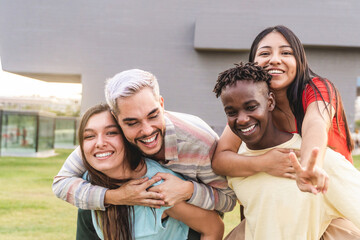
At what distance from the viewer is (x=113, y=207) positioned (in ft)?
8.61

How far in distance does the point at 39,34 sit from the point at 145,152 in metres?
13.3

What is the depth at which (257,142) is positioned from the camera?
7.51ft

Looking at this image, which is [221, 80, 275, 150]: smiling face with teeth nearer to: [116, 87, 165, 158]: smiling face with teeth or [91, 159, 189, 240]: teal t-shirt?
[116, 87, 165, 158]: smiling face with teeth

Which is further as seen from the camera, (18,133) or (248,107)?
(18,133)

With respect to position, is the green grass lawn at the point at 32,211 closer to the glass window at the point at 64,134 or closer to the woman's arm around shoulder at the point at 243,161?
the woman's arm around shoulder at the point at 243,161

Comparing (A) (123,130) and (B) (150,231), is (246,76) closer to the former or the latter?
(A) (123,130)

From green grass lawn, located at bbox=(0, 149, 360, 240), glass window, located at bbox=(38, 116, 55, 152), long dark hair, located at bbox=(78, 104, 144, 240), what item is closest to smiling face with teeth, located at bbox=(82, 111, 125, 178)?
long dark hair, located at bbox=(78, 104, 144, 240)

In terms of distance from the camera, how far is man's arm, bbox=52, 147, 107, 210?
2543 mm

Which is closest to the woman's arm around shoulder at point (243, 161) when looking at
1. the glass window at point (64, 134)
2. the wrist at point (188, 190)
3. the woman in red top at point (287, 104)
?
the woman in red top at point (287, 104)

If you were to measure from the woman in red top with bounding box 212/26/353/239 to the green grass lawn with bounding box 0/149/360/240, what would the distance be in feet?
10.8

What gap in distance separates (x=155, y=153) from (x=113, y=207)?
468 mm

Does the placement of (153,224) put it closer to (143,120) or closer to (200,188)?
(200,188)

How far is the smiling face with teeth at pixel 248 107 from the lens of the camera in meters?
2.12

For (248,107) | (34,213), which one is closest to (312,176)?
(248,107)
